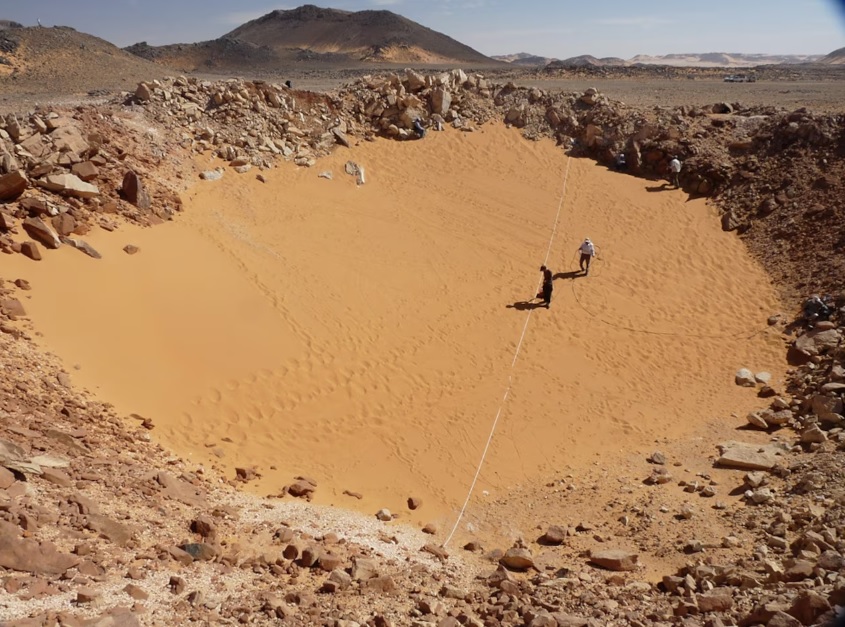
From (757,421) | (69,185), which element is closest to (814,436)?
(757,421)

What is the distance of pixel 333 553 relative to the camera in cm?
625

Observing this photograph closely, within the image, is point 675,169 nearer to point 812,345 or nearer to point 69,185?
point 812,345

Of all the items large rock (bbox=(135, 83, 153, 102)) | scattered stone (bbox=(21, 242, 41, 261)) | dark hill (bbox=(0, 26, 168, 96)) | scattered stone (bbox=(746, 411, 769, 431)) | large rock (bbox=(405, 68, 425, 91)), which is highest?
dark hill (bbox=(0, 26, 168, 96))

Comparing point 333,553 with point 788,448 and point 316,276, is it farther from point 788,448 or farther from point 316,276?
point 316,276

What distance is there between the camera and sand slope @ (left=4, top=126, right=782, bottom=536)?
30.6 ft

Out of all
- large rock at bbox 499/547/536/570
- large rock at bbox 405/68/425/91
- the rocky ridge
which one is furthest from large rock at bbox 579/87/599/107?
large rock at bbox 499/547/536/570

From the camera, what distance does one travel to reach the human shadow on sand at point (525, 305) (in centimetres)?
1358

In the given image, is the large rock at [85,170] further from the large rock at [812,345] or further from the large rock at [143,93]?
the large rock at [812,345]

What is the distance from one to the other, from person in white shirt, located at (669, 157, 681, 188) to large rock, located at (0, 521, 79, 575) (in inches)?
660

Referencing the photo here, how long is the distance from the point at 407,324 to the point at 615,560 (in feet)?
23.0

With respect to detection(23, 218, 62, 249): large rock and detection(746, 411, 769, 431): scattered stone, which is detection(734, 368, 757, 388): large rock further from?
detection(23, 218, 62, 249): large rock

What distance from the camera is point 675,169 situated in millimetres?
17531

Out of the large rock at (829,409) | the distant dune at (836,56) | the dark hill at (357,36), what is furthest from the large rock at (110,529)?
the distant dune at (836,56)

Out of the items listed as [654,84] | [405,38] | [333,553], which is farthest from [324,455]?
[405,38]
